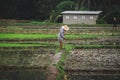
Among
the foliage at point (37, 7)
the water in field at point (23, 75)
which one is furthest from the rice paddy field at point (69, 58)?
the foliage at point (37, 7)

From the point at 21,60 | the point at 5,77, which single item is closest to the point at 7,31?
the point at 21,60

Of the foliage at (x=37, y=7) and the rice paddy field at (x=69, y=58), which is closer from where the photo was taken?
the rice paddy field at (x=69, y=58)

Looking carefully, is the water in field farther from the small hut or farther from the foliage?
the foliage

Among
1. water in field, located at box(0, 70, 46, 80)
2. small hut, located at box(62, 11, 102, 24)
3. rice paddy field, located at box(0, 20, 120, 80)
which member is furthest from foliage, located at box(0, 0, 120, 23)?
water in field, located at box(0, 70, 46, 80)

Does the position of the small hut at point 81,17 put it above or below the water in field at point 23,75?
below

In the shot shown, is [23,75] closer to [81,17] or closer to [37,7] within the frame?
[81,17]

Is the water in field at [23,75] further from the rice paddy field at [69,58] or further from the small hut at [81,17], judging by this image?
the small hut at [81,17]

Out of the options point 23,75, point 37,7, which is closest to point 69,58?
point 23,75

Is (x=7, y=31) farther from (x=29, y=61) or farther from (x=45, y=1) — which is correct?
(x=45, y=1)

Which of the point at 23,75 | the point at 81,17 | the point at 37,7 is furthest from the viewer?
the point at 37,7

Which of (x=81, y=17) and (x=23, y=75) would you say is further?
(x=81, y=17)

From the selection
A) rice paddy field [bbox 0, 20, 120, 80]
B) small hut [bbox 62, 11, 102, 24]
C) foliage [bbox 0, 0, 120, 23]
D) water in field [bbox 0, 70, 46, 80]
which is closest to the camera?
water in field [bbox 0, 70, 46, 80]

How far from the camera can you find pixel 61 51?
66.5 feet

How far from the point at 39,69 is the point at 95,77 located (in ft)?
9.39
